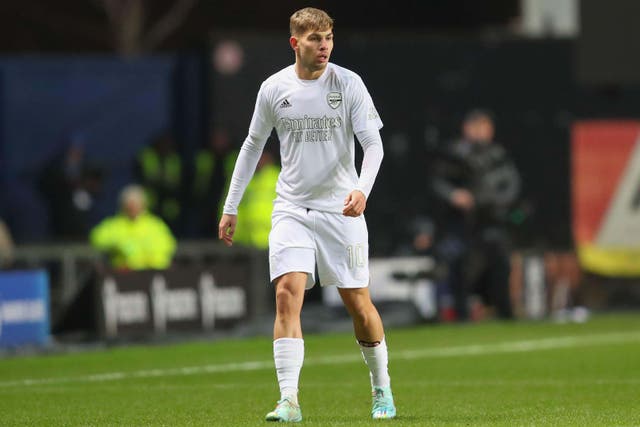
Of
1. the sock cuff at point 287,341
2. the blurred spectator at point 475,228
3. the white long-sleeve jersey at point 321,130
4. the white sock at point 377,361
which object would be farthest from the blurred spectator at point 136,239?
the sock cuff at point 287,341

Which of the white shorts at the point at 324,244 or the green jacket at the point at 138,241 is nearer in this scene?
the white shorts at the point at 324,244

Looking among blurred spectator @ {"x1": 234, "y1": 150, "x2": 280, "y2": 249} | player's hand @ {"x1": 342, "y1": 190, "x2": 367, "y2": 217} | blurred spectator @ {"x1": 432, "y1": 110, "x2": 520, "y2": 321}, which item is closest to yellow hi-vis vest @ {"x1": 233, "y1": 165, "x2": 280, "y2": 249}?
blurred spectator @ {"x1": 234, "y1": 150, "x2": 280, "y2": 249}

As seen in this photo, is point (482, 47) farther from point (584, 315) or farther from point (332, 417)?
point (332, 417)

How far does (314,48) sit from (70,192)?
1435 centimetres

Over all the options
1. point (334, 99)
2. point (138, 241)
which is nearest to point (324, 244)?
point (334, 99)

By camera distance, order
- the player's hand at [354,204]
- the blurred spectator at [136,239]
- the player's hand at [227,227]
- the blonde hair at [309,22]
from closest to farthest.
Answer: the player's hand at [354,204], the blonde hair at [309,22], the player's hand at [227,227], the blurred spectator at [136,239]

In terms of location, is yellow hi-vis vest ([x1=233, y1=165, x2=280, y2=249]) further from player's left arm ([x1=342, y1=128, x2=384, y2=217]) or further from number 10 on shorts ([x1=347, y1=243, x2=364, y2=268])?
player's left arm ([x1=342, y1=128, x2=384, y2=217])

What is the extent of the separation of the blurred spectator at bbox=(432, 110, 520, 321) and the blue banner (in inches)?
218

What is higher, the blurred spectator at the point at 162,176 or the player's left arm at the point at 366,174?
the player's left arm at the point at 366,174

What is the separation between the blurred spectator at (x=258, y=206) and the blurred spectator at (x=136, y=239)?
2824 millimetres

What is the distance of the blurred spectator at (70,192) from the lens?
2395 centimetres

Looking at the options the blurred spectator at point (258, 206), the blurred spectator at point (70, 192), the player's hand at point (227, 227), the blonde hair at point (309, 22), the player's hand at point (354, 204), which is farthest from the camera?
the blurred spectator at point (70, 192)

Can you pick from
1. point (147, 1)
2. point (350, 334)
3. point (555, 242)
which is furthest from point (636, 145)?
point (147, 1)

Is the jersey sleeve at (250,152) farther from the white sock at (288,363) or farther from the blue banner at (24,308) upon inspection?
the blue banner at (24,308)
